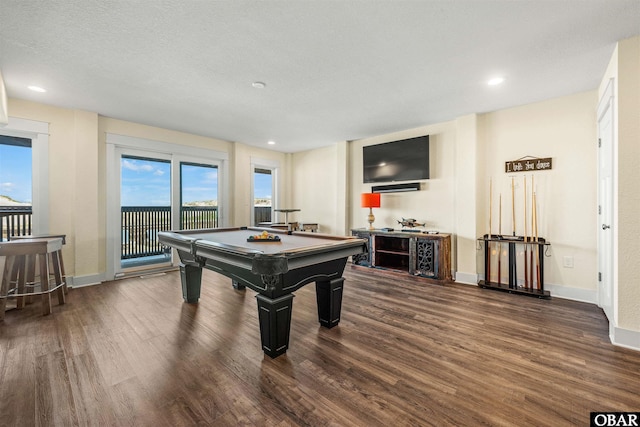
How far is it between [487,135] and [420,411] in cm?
385

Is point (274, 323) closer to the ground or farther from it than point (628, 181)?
closer to the ground

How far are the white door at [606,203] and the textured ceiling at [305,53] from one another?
47 cm

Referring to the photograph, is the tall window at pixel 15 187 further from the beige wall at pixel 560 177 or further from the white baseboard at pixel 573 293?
the white baseboard at pixel 573 293

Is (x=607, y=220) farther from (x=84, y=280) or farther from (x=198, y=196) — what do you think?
(x=84, y=280)

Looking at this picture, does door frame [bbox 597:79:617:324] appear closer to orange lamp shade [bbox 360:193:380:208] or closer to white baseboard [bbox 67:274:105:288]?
orange lamp shade [bbox 360:193:380:208]

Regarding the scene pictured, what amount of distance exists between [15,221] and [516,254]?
22.4 ft

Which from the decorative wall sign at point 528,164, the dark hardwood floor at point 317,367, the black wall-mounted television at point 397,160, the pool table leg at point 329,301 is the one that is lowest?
the dark hardwood floor at point 317,367

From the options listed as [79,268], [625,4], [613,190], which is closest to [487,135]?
[613,190]

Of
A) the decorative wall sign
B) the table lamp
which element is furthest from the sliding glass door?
the decorative wall sign

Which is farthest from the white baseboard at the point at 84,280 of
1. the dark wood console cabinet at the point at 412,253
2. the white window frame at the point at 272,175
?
the dark wood console cabinet at the point at 412,253

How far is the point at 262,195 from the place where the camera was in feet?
21.1

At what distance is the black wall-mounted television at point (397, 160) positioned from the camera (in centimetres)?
Result: 449

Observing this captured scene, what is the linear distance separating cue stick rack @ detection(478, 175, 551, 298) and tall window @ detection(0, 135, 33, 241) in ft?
20.7

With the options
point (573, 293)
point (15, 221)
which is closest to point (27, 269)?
point (15, 221)
